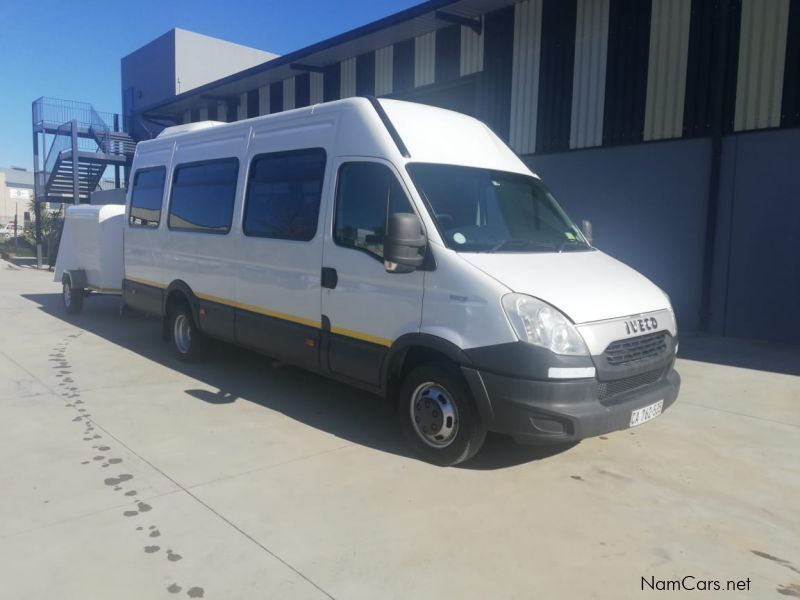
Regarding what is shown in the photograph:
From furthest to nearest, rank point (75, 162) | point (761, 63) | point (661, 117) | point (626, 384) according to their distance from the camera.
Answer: point (75, 162) → point (661, 117) → point (761, 63) → point (626, 384)

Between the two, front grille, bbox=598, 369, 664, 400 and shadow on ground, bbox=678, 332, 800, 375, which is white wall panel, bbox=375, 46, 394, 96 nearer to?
shadow on ground, bbox=678, 332, 800, 375

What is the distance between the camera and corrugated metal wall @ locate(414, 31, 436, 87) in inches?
538

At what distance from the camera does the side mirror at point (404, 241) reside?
14.2 feet

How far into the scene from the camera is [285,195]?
5.97 m

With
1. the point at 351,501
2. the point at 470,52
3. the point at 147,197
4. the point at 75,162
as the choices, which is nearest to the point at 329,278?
the point at 351,501

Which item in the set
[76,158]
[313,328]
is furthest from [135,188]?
[76,158]

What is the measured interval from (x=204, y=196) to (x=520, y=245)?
4.07 m

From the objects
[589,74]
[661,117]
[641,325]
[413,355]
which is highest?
[589,74]

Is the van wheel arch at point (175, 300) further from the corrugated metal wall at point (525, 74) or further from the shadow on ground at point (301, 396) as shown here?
the corrugated metal wall at point (525, 74)

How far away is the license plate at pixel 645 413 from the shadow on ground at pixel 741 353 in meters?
4.09

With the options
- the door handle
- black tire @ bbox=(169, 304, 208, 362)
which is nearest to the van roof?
the door handle

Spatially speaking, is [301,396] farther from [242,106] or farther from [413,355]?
[242,106]

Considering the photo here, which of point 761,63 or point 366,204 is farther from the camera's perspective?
point 761,63

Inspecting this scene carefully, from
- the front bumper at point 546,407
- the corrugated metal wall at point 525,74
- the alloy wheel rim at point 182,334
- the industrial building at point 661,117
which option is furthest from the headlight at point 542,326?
the corrugated metal wall at point 525,74
